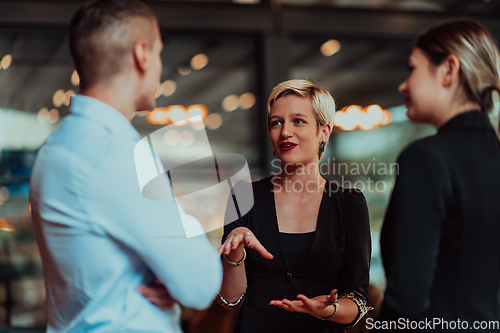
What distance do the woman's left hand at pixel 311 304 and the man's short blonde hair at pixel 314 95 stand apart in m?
0.49

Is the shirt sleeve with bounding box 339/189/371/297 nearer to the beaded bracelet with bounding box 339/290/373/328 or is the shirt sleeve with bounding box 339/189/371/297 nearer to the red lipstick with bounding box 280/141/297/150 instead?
the beaded bracelet with bounding box 339/290/373/328

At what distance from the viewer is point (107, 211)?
0.85 m

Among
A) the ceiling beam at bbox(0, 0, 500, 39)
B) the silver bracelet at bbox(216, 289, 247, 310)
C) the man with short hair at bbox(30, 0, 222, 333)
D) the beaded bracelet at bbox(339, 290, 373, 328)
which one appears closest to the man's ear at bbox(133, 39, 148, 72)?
the man with short hair at bbox(30, 0, 222, 333)

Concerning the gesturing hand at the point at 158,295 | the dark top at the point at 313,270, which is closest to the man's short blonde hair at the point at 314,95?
the dark top at the point at 313,270

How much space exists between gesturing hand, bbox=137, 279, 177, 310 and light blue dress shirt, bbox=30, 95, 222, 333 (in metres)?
0.01

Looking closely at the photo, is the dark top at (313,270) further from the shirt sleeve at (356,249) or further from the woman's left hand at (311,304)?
the woman's left hand at (311,304)

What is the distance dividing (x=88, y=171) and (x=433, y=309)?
0.77 meters

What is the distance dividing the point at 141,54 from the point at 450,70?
664 millimetres

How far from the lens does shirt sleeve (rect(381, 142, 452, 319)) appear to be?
0.84 metres

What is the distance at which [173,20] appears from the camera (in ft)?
10.9

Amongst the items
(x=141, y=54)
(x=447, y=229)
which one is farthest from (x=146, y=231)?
(x=447, y=229)

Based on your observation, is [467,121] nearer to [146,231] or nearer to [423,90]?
[423,90]

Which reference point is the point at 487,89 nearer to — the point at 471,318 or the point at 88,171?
the point at 471,318

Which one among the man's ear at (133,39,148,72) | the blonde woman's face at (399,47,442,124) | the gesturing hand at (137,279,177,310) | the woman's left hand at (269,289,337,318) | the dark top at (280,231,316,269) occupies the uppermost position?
the man's ear at (133,39,148,72)
